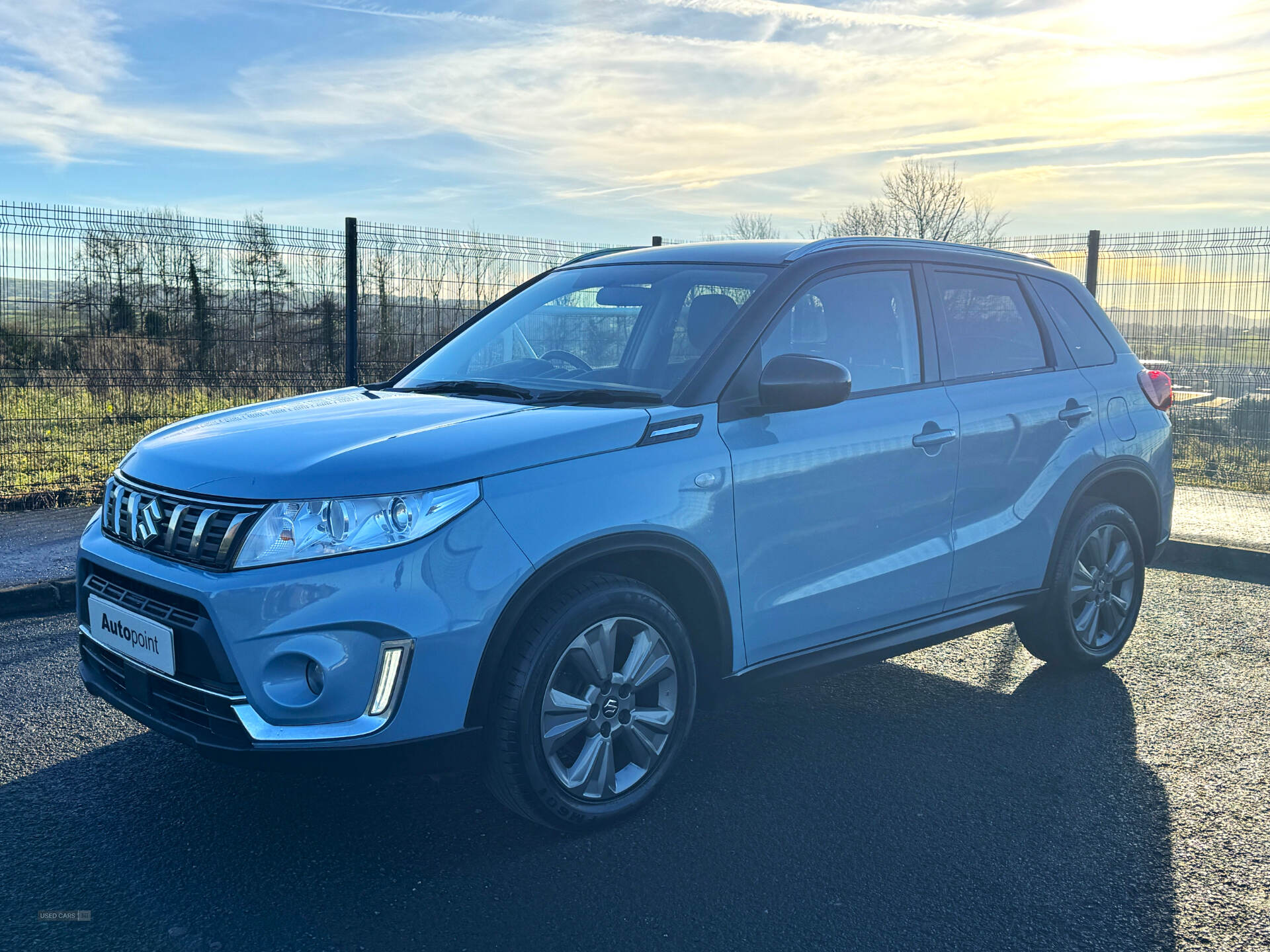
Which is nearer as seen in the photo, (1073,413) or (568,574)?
(568,574)

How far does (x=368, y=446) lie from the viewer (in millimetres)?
3234

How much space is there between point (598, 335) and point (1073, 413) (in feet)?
7.29

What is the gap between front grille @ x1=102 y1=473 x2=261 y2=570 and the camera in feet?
10.0

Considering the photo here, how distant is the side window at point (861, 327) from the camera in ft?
13.4

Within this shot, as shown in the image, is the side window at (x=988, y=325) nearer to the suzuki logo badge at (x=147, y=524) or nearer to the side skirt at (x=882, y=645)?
the side skirt at (x=882, y=645)

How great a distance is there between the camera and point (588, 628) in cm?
335

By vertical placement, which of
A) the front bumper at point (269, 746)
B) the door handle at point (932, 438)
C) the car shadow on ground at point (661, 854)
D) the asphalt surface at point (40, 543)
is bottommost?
the car shadow on ground at point (661, 854)

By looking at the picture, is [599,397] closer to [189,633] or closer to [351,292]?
[189,633]

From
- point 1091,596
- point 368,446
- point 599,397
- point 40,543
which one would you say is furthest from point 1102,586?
point 40,543

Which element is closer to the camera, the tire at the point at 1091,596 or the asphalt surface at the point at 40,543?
the tire at the point at 1091,596

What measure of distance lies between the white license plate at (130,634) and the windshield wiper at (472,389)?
1.37 metres

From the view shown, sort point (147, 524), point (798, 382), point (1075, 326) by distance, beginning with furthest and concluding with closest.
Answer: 1. point (1075, 326)
2. point (798, 382)
3. point (147, 524)

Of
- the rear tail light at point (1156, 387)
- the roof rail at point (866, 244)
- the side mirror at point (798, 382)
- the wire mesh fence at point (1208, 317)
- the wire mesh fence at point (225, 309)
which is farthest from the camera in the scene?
the wire mesh fence at point (1208, 317)

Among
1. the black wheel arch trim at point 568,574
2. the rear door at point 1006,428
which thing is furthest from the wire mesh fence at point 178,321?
the black wheel arch trim at point 568,574
